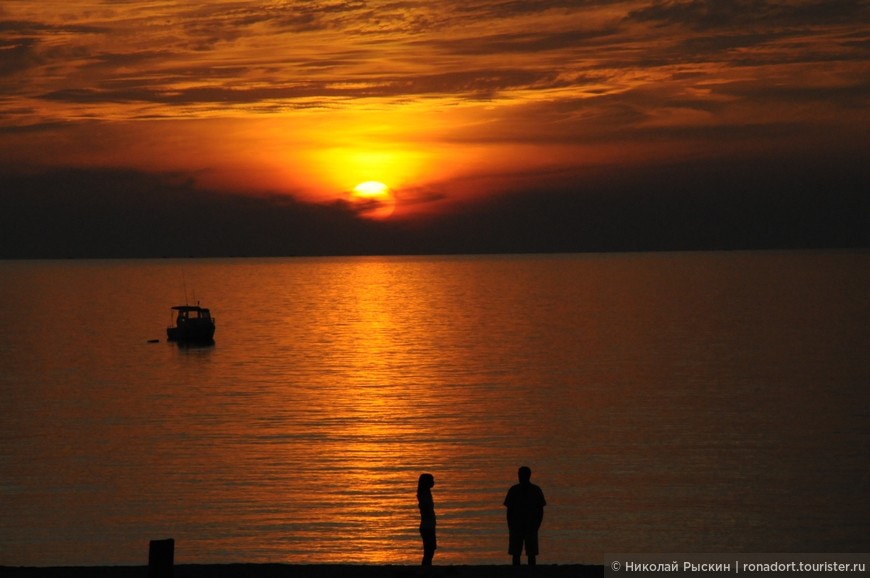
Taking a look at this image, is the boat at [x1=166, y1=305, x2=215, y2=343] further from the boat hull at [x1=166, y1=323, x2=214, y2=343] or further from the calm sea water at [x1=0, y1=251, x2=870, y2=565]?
the calm sea water at [x1=0, y1=251, x2=870, y2=565]

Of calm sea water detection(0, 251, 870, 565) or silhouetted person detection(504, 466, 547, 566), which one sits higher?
calm sea water detection(0, 251, 870, 565)

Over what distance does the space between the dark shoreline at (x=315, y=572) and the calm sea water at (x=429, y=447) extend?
11776 millimetres

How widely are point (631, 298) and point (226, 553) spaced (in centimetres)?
16565

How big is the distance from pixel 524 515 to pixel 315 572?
13.8 feet

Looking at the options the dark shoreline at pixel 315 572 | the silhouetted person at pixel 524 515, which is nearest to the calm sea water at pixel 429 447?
the silhouetted person at pixel 524 515

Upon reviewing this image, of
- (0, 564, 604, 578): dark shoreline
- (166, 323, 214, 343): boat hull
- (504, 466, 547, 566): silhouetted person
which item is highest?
(166, 323, 214, 343): boat hull

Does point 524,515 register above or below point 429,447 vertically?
below

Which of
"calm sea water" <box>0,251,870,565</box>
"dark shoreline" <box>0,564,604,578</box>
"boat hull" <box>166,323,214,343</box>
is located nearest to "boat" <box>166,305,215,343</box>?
"boat hull" <box>166,323,214,343</box>

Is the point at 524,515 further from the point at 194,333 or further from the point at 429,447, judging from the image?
the point at 194,333

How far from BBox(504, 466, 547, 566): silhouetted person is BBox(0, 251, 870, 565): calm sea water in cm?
1056

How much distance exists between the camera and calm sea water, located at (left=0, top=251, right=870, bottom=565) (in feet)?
117

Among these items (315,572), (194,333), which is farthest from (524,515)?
Answer: (194,333)

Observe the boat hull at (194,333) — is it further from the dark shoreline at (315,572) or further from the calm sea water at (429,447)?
the dark shoreline at (315,572)

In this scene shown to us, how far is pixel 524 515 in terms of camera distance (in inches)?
848
